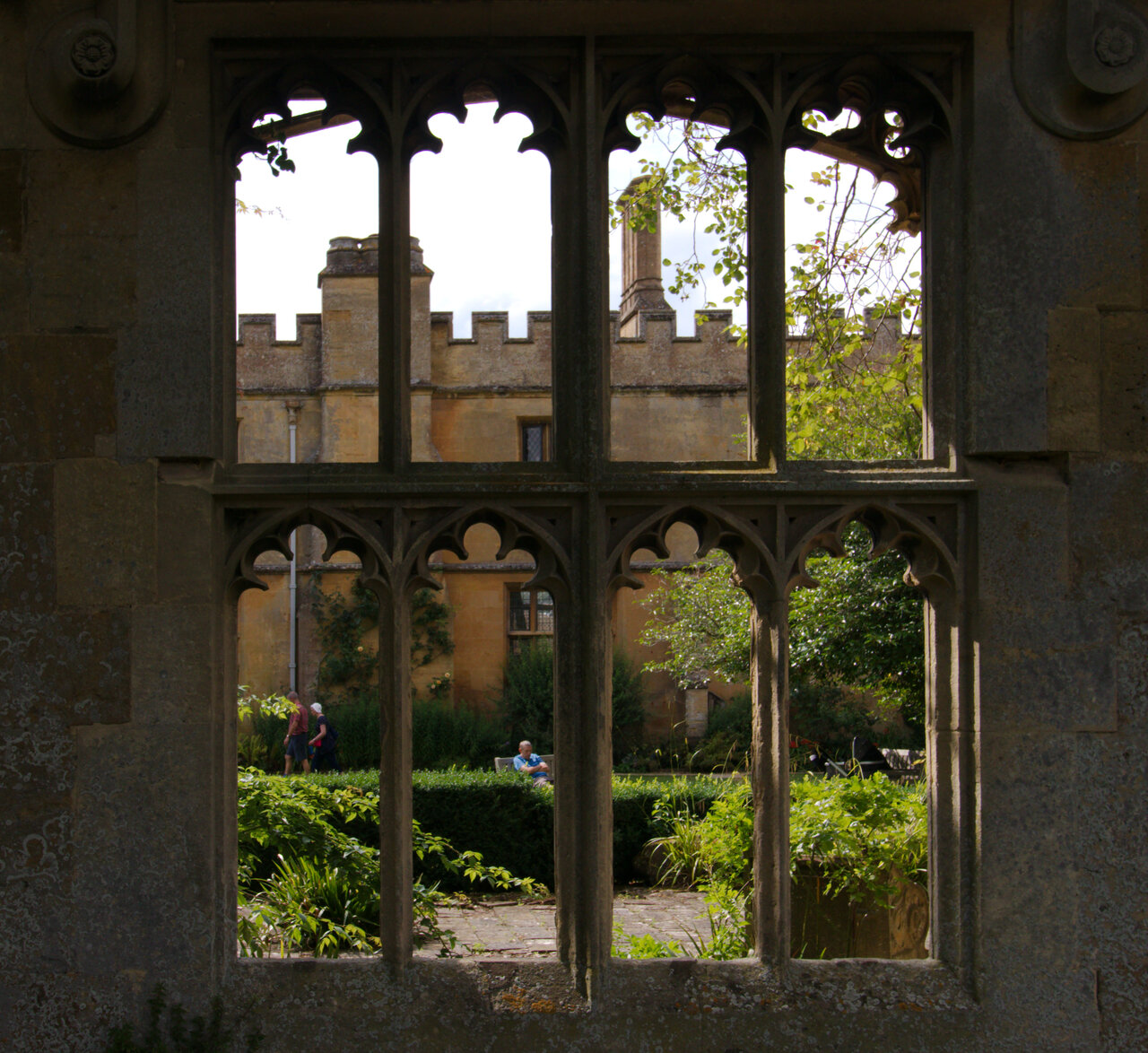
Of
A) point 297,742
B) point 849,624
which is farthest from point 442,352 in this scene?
point 849,624

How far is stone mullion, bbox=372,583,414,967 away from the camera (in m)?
2.66

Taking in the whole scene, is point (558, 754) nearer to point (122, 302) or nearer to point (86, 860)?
point (86, 860)

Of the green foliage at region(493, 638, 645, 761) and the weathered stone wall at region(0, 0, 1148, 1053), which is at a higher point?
the weathered stone wall at region(0, 0, 1148, 1053)

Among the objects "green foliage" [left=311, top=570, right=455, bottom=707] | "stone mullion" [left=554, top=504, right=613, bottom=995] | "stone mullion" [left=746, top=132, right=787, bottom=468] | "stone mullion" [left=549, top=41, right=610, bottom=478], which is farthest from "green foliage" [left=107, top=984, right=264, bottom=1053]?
"green foliage" [left=311, top=570, right=455, bottom=707]

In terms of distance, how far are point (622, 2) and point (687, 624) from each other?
10.1 meters

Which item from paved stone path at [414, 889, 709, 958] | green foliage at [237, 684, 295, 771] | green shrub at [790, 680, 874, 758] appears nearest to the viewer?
paved stone path at [414, 889, 709, 958]

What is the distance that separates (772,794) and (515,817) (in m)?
5.41

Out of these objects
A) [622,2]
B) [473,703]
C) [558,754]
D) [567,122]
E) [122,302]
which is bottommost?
[473,703]

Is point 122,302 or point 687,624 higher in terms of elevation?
point 122,302

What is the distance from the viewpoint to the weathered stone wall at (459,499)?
262cm

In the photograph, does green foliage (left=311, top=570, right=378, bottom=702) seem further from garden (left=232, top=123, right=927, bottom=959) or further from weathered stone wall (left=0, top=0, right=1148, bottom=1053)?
weathered stone wall (left=0, top=0, right=1148, bottom=1053)

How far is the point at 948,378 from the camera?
2828 millimetres

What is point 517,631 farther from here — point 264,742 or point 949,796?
point 949,796

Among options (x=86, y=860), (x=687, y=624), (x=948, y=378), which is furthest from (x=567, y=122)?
(x=687, y=624)
